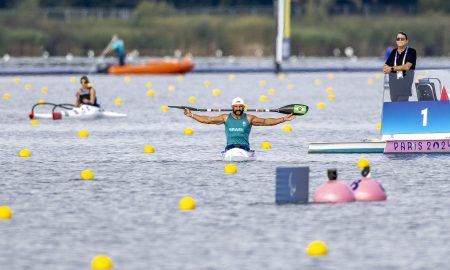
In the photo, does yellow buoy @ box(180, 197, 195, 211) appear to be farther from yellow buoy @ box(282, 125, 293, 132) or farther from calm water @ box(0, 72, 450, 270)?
yellow buoy @ box(282, 125, 293, 132)

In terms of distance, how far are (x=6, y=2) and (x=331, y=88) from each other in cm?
4762

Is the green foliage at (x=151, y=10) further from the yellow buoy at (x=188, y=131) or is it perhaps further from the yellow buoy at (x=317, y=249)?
the yellow buoy at (x=317, y=249)

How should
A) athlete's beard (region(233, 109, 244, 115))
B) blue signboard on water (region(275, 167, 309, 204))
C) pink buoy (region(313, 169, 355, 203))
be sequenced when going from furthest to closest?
1. athlete's beard (region(233, 109, 244, 115))
2. pink buoy (region(313, 169, 355, 203))
3. blue signboard on water (region(275, 167, 309, 204))

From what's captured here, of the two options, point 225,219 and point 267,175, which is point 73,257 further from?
point 267,175

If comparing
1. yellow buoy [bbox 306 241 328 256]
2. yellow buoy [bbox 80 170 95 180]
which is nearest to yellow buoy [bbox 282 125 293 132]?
yellow buoy [bbox 80 170 95 180]

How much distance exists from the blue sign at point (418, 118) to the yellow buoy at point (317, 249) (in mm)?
8758

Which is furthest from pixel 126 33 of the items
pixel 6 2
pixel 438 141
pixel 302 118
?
pixel 438 141

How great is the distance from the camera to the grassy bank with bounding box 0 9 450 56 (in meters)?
76.4

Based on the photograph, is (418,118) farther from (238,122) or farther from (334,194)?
(334,194)

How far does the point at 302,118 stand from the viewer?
99.6 feet

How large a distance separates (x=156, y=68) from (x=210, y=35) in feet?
86.7

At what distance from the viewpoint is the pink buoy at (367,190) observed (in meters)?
16.1

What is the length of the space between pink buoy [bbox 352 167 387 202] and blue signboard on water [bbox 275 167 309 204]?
60 centimetres

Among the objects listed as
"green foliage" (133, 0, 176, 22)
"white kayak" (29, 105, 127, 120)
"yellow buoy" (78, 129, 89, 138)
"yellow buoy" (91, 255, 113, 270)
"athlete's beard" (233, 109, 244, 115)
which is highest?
"green foliage" (133, 0, 176, 22)
